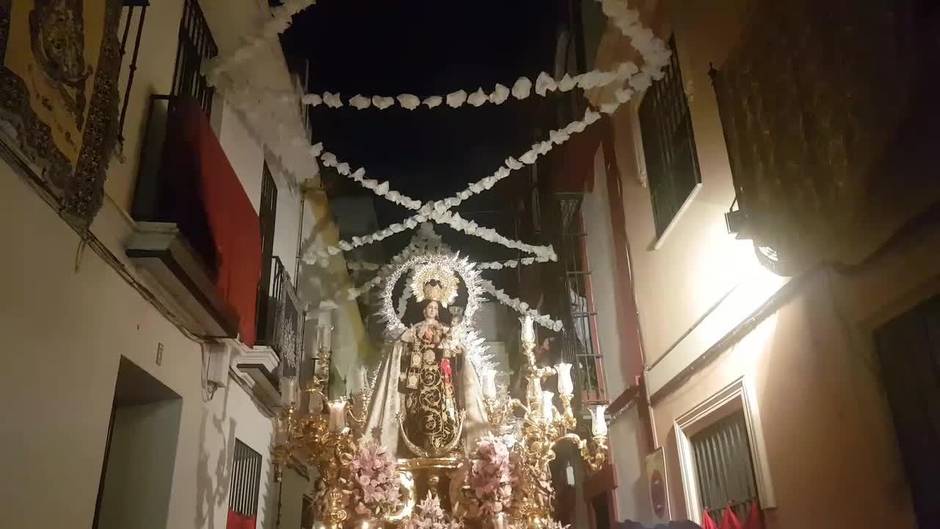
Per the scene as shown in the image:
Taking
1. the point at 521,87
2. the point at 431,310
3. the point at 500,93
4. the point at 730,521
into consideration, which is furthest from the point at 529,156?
the point at 730,521

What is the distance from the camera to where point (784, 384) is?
160 inches

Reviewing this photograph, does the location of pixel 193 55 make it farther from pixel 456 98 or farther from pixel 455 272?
pixel 455 272

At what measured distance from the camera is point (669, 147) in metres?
6.21

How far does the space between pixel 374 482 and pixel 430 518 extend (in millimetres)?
484

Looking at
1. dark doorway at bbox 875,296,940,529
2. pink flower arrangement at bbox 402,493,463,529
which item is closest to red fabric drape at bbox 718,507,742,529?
dark doorway at bbox 875,296,940,529

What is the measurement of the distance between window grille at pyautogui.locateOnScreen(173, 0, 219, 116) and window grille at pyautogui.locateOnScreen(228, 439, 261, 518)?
3150 mm

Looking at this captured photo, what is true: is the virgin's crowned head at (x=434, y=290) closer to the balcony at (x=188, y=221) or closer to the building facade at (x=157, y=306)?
the building facade at (x=157, y=306)

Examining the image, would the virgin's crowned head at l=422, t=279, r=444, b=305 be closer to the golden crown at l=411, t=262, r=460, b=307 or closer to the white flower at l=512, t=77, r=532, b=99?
the golden crown at l=411, t=262, r=460, b=307

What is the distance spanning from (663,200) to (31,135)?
5047 mm

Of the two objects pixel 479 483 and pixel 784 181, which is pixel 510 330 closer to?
pixel 479 483

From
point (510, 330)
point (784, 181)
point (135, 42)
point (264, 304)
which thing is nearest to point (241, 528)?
point (264, 304)

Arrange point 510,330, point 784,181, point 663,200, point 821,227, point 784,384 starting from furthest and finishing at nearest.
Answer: point 510,330 → point 663,200 → point 784,384 → point 784,181 → point 821,227

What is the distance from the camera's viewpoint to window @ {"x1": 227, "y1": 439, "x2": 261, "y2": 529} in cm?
644

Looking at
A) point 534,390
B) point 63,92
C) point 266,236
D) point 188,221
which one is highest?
point 266,236
